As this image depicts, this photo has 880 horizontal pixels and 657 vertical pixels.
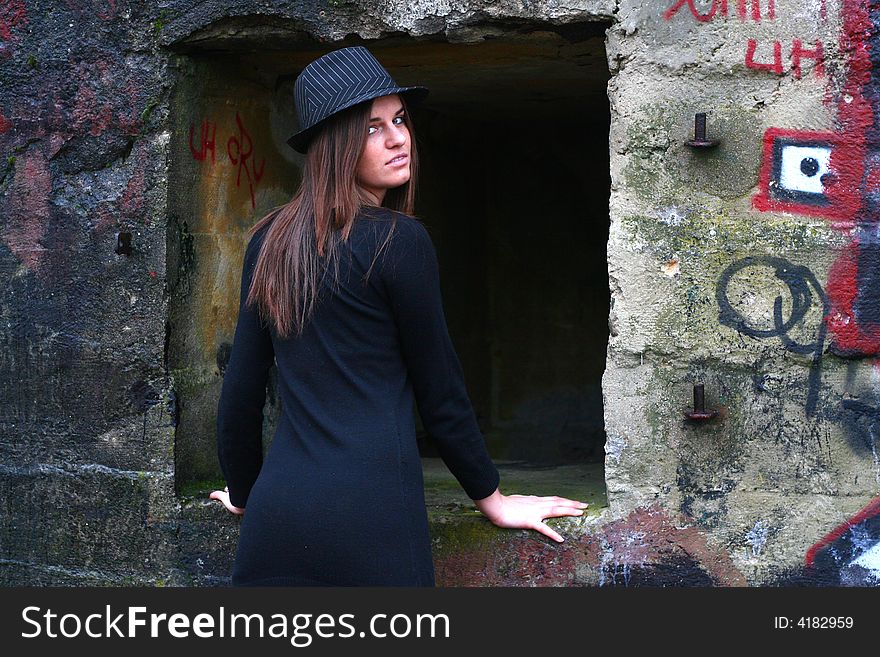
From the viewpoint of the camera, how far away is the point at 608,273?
310 centimetres

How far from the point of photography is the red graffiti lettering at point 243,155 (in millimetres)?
3477

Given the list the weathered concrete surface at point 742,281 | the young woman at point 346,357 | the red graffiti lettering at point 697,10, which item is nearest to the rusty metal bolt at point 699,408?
the weathered concrete surface at point 742,281

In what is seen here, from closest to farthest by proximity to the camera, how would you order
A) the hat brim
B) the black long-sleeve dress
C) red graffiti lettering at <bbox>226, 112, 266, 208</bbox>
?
the black long-sleeve dress < the hat brim < red graffiti lettering at <bbox>226, 112, 266, 208</bbox>

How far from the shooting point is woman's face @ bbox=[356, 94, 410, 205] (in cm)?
228

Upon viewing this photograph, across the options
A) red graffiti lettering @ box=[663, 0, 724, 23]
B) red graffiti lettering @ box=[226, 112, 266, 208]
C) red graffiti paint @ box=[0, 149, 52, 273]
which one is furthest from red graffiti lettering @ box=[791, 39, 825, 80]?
red graffiti paint @ box=[0, 149, 52, 273]

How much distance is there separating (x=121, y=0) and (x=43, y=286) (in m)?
0.98

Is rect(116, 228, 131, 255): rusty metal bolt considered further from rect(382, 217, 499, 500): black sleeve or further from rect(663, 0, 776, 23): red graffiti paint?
rect(663, 0, 776, 23): red graffiti paint

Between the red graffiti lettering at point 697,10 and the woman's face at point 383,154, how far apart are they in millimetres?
951

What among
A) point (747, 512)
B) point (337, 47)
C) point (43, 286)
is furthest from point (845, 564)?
point (43, 286)

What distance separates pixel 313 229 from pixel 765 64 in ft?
4.56

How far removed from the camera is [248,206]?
11.7 ft

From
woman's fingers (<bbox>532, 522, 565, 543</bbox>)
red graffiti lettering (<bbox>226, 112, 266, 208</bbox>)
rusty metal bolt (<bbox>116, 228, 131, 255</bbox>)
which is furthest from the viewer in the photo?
red graffiti lettering (<bbox>226, 112, 266, 208</bbox>)

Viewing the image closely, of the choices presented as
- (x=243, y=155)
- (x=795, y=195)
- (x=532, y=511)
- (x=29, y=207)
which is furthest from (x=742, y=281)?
(x=29, y=207)

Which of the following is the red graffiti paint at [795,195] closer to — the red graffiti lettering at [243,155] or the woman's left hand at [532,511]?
the woman's left hand at [532,511]
